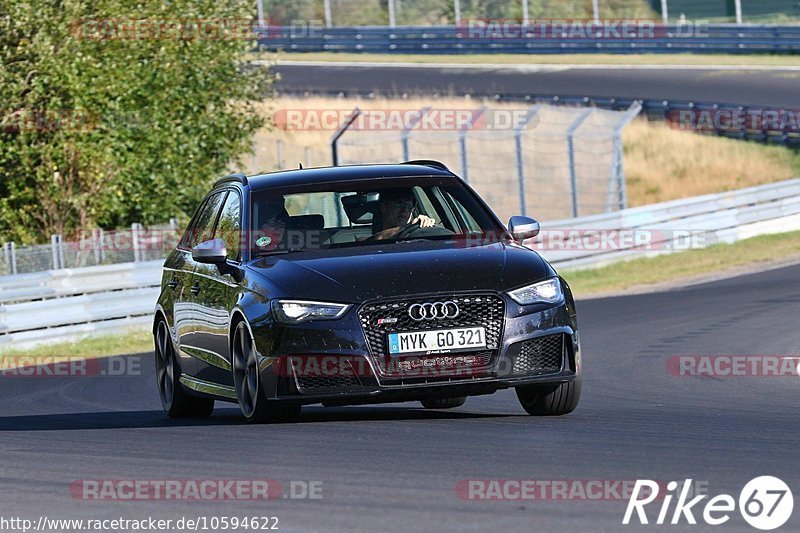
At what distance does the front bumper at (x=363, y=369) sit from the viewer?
8789mm

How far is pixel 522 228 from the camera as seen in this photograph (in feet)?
32.5

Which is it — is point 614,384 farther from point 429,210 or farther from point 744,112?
point 744,112

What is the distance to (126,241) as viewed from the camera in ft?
72.3

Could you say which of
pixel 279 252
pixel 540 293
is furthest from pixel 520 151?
pixel 540 293

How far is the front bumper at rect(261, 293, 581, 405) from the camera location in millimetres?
8789

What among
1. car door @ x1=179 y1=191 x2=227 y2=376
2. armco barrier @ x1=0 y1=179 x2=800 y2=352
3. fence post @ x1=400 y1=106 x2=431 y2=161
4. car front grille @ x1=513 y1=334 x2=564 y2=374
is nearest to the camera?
car front grille @ x1=513 y1=334 x2=564 y2=374

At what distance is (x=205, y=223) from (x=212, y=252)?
4.90ft

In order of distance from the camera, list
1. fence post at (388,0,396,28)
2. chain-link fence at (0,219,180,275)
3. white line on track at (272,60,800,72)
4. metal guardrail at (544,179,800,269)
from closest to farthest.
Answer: chain-link fence at (0,219,180,275) < metal guardrail at (544,179,800,269) < white line on track at (272,60,800,72) < fence post at (388,0,396,28)

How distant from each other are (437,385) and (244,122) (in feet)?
68.9

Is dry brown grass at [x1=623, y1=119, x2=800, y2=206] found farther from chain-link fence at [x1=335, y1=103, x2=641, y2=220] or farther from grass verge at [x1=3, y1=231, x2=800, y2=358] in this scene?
grass verge at [x1=3, y1=231, x2=800, y2=358]

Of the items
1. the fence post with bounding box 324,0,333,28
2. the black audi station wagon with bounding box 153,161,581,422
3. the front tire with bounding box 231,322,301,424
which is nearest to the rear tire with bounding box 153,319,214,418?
the black audi station wagon with bounding box 153,161,581,422

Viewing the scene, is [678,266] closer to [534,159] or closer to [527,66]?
[534,159]

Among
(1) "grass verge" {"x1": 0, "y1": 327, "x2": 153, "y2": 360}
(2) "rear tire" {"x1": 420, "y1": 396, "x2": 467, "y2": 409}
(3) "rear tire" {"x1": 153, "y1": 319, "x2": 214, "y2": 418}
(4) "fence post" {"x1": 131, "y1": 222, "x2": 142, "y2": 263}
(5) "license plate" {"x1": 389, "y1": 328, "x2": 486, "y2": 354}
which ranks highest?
(5) "license plate" {"x1": 389, "y1": 328, "x2": 486, "y2": 354}

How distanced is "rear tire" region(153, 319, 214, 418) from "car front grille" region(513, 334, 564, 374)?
9.81 ft
